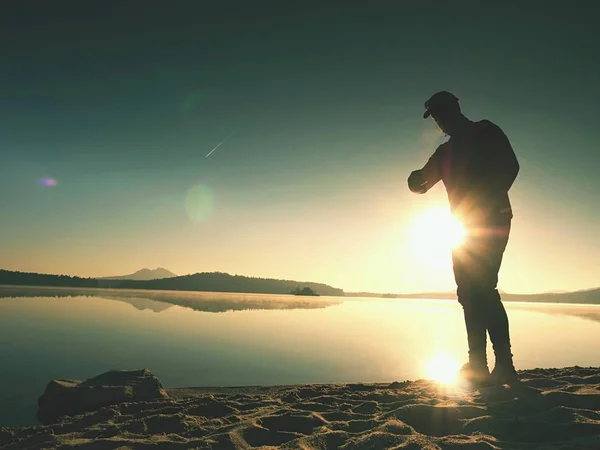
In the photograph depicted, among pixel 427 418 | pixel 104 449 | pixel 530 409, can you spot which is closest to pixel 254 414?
pixel 104 449

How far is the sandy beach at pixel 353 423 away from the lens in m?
3.51

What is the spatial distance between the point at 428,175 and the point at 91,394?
21.8ft

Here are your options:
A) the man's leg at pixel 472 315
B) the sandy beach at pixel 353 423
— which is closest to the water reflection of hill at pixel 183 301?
the sandy beach at pixel 353 423

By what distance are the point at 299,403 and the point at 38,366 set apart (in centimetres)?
765

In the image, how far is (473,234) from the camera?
590 cm

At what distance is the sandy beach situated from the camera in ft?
11.5

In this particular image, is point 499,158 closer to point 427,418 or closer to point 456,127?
point 456,127

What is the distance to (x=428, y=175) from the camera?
644 cm

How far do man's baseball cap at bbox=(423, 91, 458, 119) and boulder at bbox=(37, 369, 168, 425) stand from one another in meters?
6.70

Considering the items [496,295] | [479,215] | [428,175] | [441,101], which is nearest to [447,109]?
[441,101]

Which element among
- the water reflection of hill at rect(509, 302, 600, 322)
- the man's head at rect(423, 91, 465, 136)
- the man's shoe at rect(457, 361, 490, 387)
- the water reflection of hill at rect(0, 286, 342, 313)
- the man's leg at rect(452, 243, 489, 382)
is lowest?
the water reflection of hill at rect(0, 286, 342, 313)

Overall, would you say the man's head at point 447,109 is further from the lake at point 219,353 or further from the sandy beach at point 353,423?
the lake at point 219,353

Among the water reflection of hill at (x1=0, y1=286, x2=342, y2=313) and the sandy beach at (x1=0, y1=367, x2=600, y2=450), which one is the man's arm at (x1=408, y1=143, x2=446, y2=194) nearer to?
the sandy beach at (x1=0, y1=367, x2=600, y2=450)

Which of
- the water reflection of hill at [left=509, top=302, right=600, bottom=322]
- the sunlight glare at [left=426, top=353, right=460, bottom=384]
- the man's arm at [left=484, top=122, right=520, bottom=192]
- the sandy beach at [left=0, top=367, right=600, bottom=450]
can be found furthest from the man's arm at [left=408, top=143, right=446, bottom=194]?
the water reflection of hill at [left=509, top=302, right=600, bottom=322]
